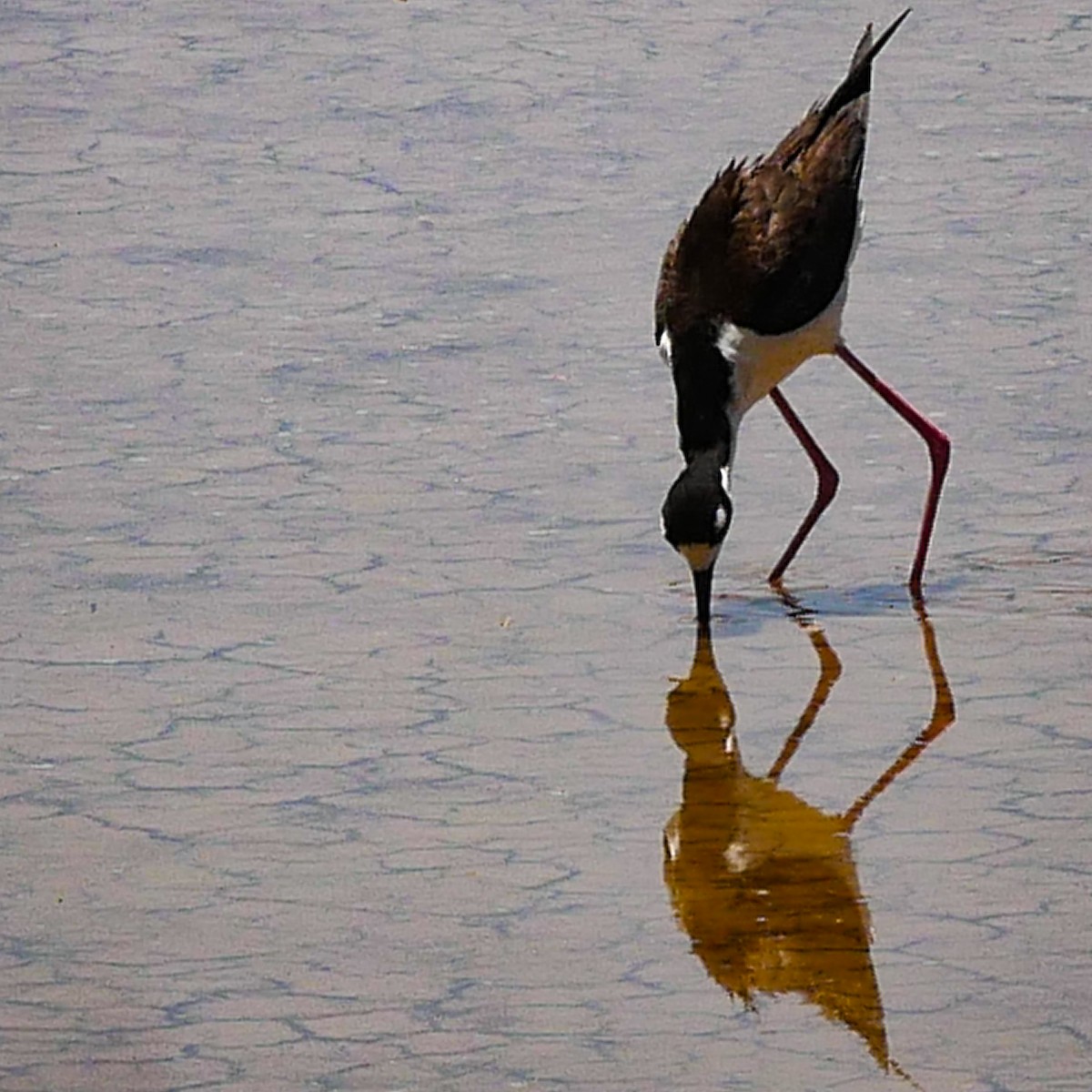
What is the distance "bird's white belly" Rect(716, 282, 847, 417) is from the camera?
7328 millimetres

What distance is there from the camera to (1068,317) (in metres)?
8.99

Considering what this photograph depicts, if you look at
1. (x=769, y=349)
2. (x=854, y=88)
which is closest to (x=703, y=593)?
(x=769, y=349)

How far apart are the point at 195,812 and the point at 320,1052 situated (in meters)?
1.09

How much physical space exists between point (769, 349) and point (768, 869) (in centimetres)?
199

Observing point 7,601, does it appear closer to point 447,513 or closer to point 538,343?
point 447,513

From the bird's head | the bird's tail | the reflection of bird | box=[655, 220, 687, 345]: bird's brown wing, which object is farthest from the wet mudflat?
the bird's tail

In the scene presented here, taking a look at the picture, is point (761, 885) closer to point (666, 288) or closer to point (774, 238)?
point (666, 288)

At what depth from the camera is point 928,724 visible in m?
6.41

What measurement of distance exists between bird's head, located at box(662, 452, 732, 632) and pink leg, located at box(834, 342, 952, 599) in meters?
0.55

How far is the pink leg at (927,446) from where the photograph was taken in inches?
286

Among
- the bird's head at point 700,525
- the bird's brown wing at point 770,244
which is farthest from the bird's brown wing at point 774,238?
the bird's head at point 700,525

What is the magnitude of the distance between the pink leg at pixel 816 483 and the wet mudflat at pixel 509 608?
0.18 feet

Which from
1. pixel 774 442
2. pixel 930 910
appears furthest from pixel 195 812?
pixel 774 442

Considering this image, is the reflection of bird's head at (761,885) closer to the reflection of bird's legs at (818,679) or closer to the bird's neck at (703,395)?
the reflection of bird's legs at (818,679)
